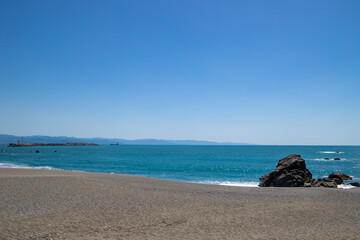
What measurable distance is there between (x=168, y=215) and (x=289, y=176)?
1749 centimetres

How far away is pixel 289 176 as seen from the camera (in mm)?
25531

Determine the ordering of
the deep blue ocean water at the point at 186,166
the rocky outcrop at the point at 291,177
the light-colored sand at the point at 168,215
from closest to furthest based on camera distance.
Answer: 1. the light-colored sand at the point at 168,215
2. the rocky outcrop at the point at 291,177
3. the deep blue ocean water at the point at 186,166

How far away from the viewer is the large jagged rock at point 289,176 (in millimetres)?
25219

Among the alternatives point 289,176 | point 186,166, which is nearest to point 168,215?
point 289,176

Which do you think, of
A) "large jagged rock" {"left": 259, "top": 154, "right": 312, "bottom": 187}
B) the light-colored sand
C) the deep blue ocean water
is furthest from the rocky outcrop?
the light-colored sand

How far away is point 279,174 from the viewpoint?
86.1 ft

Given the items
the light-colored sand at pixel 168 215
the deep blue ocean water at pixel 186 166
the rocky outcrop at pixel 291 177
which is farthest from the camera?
the deep blue ocean water at pixel 186 166

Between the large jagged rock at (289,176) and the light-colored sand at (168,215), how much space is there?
641 centimetres

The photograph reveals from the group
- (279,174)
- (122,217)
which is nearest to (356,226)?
(122,217)

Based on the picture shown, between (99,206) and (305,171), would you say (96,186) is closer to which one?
(99,206)

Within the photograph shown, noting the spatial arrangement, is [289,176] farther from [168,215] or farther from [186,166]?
[186,166]

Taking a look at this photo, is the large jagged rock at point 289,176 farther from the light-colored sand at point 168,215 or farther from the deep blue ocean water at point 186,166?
the light-colored sand at point 168,215

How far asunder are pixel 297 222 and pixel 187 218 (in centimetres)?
503

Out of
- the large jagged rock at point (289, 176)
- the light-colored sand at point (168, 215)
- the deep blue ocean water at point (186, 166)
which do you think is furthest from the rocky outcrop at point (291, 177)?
the light-colored sand at point (168, 215)
